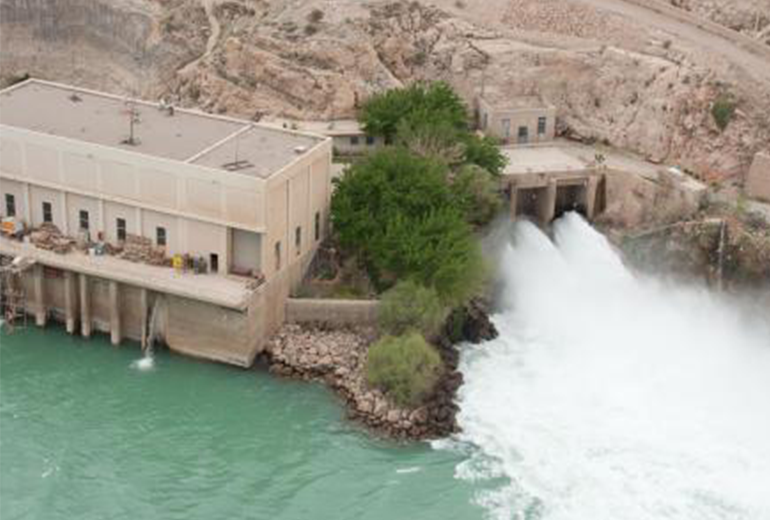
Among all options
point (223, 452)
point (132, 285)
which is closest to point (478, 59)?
point (132, 285)

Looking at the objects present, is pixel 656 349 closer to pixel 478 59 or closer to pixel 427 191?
pixel 427 191

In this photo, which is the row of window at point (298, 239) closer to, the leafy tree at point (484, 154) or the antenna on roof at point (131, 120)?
the antenna on roof at point (131, 120)

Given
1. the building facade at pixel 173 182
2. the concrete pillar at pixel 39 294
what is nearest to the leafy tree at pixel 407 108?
the building facade at pixel 173 182

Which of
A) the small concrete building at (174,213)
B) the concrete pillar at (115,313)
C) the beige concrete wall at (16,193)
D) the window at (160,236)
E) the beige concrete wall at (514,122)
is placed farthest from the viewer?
the beige concrete wall at (514,122)

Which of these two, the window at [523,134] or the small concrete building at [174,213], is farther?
the window at [523,134]

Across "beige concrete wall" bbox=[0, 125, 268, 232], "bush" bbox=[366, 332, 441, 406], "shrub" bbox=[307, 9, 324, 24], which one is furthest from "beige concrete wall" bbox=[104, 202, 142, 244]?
"shrub" bbox=[307, 9, 324, 24]

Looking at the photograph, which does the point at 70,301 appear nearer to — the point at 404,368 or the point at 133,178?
the point at 133,178
